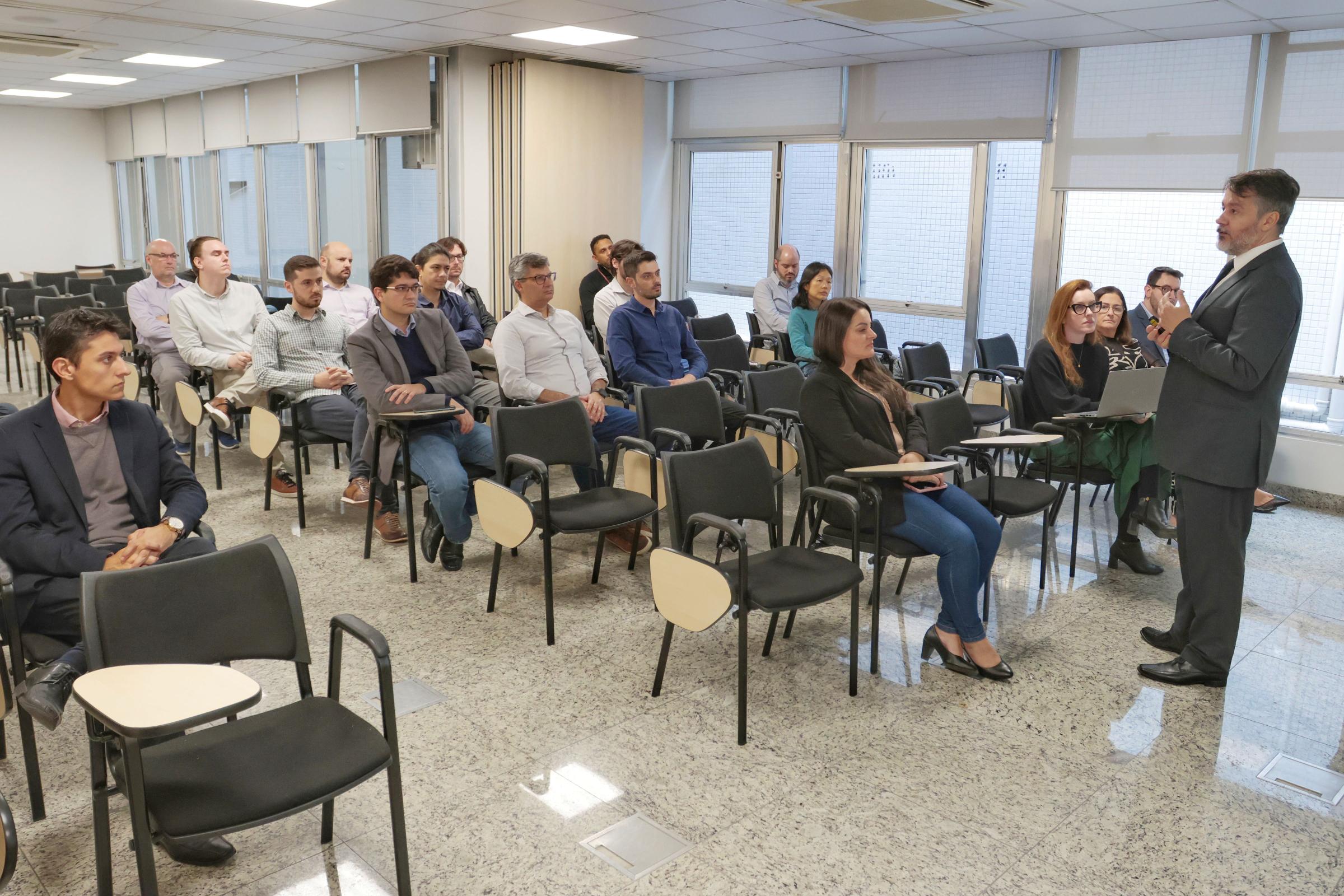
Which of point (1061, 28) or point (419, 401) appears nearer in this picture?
point (419, 401)

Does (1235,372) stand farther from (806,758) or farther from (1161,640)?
(806,758)

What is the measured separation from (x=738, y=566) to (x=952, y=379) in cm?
400

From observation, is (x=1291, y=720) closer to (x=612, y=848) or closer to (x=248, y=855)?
(x=612, y=848)

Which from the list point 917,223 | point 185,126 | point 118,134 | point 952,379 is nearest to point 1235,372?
point 952,379

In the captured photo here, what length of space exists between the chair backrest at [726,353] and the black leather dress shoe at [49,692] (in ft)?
15.9

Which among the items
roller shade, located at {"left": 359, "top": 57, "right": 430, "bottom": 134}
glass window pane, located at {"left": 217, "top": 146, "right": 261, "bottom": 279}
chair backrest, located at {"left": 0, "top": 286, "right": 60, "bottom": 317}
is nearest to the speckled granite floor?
roller shade, located at {"left": 359, "top": 57, "right": 430, "bottom": 134}

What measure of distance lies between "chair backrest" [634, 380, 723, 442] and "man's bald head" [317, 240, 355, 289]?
8.96ft

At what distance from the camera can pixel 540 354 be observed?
5.43 metres

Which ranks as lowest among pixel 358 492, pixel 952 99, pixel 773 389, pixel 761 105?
pixel 358 492

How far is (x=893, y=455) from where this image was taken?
151 inches

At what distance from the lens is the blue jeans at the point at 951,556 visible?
3699 mm

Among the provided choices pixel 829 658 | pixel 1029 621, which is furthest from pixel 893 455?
pixel 1029 621

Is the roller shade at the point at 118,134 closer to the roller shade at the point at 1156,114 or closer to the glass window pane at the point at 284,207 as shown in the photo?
the glass window pane at the point at 284,207

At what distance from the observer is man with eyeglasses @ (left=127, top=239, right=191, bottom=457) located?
6492mm
